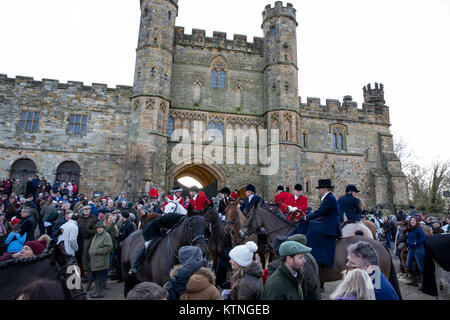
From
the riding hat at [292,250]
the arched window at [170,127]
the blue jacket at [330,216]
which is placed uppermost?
the arched window at [170,127]

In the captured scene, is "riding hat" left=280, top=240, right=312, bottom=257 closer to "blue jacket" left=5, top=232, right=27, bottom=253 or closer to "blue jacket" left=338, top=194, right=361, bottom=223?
"blue jacket" left=338, top=194, right=361, bottom=223

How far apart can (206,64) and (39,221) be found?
579 inches

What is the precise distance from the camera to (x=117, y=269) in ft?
27.7

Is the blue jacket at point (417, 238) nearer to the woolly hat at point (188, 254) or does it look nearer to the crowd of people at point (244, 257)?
the crowd of people at point (244, 257)

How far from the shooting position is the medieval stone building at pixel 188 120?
17875 millimetres

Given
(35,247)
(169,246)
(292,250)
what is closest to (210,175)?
(169,246)

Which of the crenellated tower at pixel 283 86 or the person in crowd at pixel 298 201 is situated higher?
the crenellated tower at pixel 283 86

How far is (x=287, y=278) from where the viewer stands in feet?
8.99

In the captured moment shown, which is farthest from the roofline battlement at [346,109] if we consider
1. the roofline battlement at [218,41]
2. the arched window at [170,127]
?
the arched window at [170,127]

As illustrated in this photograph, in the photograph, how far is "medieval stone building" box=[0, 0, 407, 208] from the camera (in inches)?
704

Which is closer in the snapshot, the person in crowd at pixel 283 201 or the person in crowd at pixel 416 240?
the person in crowd at pixel 416 240

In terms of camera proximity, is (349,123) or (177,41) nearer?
(177,41)
